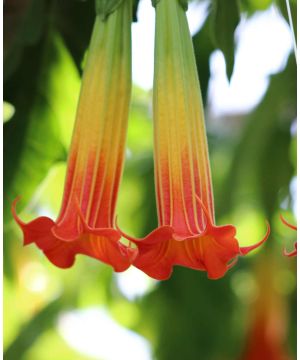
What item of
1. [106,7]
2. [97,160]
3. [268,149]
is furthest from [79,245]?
[268,149]

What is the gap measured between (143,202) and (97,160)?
722mm

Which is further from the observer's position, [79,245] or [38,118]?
[38,118]

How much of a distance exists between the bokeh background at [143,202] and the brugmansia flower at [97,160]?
10 centimetres

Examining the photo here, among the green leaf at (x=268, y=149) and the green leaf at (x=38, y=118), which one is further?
the green leaf at (x=268, y=149)

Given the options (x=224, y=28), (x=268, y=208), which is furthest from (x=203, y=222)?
(x=268, y=208)

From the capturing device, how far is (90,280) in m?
1.59

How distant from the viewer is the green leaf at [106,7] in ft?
2.41

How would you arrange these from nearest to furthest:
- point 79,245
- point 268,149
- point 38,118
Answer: point 79,245
point 38,118
point 268,149

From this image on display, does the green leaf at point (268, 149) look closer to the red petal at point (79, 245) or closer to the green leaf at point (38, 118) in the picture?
the green leaf at point (38, 118)

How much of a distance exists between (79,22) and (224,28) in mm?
237

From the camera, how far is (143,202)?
1425 millimetres

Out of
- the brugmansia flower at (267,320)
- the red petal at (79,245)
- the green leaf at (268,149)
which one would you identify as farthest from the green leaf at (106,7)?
the brugmansia flower at (267,320)

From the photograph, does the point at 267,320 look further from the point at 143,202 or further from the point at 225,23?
the point at 225,23

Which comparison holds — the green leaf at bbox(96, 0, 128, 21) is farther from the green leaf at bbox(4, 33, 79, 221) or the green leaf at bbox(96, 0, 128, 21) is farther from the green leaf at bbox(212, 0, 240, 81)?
the green leaf at bbox(4, 33, 79, 221)
